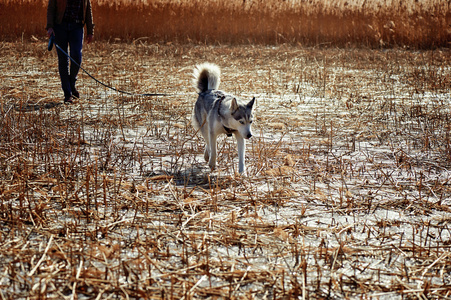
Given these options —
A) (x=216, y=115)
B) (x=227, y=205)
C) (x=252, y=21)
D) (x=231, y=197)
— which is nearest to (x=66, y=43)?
(x=216, y=115)

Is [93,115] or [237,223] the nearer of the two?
[237,223]

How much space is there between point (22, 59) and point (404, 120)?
8855 millimetres

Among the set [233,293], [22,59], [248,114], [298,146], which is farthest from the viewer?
[22,59]

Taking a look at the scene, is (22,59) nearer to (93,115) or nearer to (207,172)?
(93,115)

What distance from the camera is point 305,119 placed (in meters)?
6.96

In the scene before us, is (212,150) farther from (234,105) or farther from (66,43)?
(66,43)

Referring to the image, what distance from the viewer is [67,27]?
299 inches

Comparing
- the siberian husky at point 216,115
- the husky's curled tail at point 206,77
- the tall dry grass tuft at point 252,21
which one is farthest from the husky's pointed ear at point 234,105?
the tall dry grass tuft at point 252,21

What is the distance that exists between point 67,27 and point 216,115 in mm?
3873

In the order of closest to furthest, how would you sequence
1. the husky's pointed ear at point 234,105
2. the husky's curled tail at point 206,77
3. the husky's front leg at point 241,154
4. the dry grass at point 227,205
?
1. the dry grass at point 227,205
2. the husky's pointed ear at point 234,105
3. the husky's front leg at point 241,154
4. the husky's curled tail at point 206,77

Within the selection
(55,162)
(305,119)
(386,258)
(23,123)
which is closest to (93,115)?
(23,123)

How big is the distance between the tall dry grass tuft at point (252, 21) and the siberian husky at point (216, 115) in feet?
35.5

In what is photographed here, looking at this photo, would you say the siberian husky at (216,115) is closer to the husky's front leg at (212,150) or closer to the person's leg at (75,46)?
the husky's front leg at (212,150)

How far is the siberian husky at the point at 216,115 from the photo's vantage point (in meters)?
4.52
